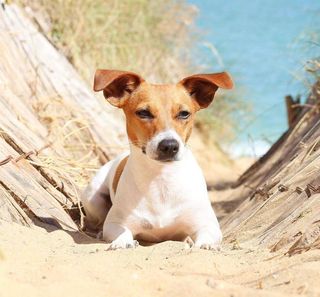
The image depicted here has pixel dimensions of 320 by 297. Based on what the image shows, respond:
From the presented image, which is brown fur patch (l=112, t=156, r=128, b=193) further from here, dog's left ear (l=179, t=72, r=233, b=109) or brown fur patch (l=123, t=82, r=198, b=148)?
dog's left ear (l=179, t=72, r=233, b=109)

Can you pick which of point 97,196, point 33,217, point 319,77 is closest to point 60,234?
point 33,217

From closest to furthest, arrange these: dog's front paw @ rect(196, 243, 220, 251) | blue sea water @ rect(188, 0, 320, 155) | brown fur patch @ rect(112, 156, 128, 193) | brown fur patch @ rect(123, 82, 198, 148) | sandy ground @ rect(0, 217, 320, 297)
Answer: sandy ground @ rect(0, 217, 320, 297) < dog's front paw @ rect(196, 243, 220, 251) < brown fur patch @ rect(123, 82, 198, 148) < brown fur patch @ rect(112, 156, 128, 193) < blue sea water @ rect(188, 0, 320, 155)

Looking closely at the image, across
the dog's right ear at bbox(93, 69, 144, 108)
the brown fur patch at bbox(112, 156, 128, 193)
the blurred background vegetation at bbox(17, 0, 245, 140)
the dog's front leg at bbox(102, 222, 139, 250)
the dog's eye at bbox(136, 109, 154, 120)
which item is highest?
the dog's right ear at bbox(93, 69, 144, 108)

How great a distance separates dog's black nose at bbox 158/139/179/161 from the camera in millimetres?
4574

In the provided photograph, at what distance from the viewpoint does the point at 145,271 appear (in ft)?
12.6

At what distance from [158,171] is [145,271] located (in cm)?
120

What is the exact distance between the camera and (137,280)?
3.68 metres

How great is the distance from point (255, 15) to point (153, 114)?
68.1 feet

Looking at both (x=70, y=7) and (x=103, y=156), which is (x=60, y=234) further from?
(x=70, y=7)

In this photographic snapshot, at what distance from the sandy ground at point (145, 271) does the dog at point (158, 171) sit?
46 centimetres

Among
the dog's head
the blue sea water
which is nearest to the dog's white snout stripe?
the dog's head

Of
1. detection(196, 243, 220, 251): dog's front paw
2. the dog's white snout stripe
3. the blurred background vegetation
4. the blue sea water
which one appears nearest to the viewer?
detection(196, 243, 220, 251): dog's front paw

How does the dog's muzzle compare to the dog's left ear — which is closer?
the dog's muzzle

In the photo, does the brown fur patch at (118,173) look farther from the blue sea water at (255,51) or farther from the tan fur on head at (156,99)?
the blue sea water at (255,51)
